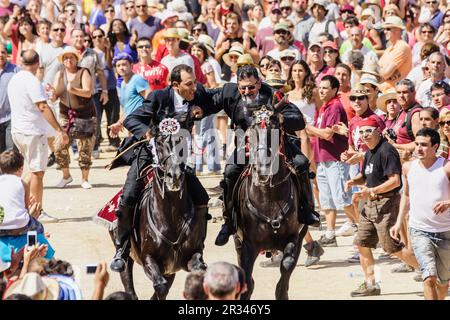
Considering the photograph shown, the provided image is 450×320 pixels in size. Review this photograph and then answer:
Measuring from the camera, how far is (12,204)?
12102 mm

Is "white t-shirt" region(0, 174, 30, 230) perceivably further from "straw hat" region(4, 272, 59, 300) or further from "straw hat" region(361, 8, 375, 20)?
"straw hat" region(361, 8, 375, 20)

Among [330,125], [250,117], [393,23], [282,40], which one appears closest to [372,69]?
[330,125]

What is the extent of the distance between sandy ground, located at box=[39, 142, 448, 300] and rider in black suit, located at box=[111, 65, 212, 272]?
1.94ft

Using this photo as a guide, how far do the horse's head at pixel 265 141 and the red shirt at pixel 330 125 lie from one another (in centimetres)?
389

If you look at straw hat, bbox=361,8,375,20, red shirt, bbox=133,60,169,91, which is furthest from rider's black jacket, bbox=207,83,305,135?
straw hat, bbox=361,8,375,20

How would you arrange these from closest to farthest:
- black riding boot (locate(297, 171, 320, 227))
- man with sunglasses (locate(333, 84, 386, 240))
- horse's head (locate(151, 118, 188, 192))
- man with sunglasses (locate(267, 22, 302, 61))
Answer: horse's head (locate(151, 118, 188, 192)) → black riding boot (locate(297, 171, 320, 227)) → man with sunglasses (locate(333, 84, 386, 240)) → man with sunglasses (locate(267, 22, 302, 61))

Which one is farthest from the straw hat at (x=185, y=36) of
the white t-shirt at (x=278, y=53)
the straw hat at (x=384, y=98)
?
the straw hat at (x=384, y=98)

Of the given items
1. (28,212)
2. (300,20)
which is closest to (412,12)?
(300,20)

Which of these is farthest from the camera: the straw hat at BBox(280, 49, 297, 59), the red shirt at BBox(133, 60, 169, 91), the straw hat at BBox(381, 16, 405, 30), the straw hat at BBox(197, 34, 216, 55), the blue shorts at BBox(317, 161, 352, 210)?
the straw hat at BBox(197, 34, 216, 55)

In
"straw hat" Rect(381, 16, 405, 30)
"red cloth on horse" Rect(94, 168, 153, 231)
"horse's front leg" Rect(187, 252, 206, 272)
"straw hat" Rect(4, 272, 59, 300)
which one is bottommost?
"horse's front leg" Rect(187, 252, 206, 272)

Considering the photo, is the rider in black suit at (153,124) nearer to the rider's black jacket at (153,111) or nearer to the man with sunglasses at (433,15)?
the rider's black jacket at (153,111)

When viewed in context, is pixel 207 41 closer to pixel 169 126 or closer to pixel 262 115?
pixel 262 115

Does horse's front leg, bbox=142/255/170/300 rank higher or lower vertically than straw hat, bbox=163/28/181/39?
lower

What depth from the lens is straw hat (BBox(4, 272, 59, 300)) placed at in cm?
854
